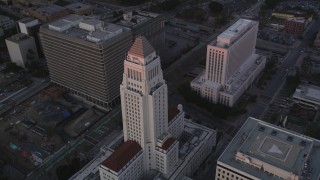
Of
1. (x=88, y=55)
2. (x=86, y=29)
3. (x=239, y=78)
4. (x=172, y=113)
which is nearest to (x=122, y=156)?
(x=172, y=113)

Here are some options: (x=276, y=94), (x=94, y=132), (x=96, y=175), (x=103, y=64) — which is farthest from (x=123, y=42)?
(x=276, y=94)

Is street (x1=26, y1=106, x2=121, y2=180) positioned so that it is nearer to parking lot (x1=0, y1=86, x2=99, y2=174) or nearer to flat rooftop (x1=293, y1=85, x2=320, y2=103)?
parking lot (x1=0, y1=86, x2=99, y2=174)

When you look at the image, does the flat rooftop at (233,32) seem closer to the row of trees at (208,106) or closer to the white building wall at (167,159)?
the row of trees at (208,106)

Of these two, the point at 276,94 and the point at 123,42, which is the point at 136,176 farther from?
the point at 276,94

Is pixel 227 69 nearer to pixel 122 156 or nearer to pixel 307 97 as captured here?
pixel 307 97

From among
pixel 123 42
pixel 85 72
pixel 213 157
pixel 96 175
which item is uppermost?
pixel 123 42

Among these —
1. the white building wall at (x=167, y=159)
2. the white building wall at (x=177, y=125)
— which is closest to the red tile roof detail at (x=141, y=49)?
the white building wall at (x=167, y=159)

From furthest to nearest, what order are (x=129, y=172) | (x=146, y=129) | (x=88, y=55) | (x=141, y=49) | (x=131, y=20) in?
(x=131, y=20) → (x=88, y=55) → (x=146, y=129) → (x=129, y=172) → (x=141, y=49)
